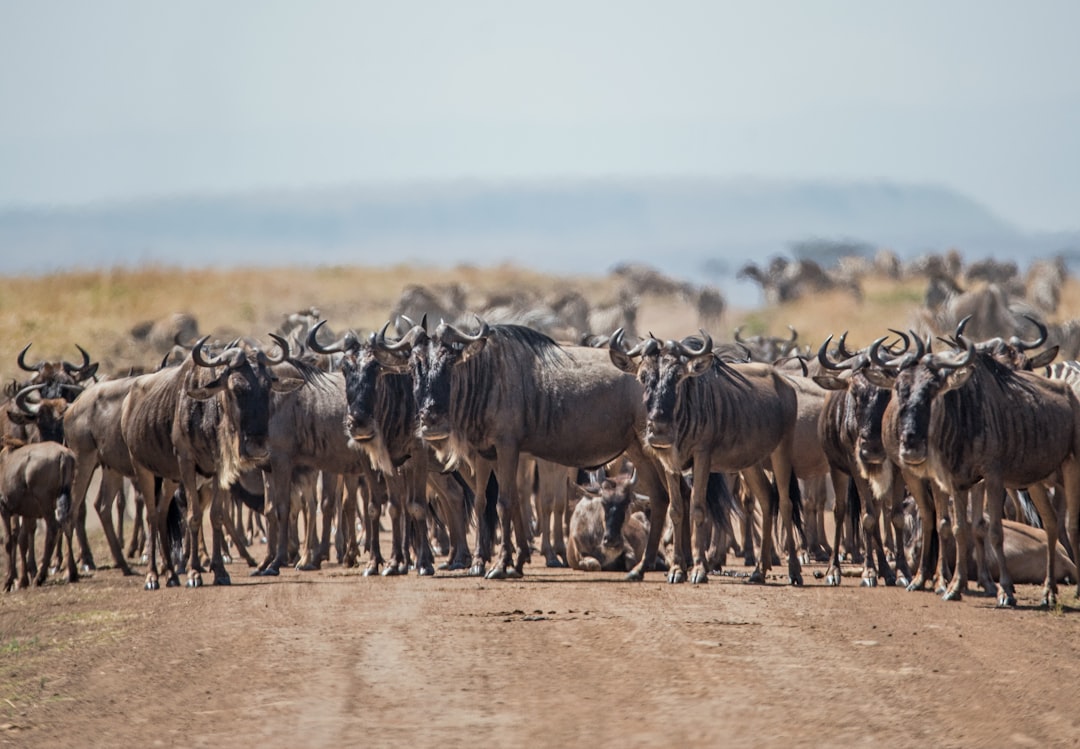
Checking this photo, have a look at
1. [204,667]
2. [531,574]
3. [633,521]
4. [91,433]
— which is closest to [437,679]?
[204,667]

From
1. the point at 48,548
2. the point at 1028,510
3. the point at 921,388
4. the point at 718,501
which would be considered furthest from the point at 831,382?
the point at 48,548

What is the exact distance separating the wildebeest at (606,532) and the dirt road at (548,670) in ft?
7.63

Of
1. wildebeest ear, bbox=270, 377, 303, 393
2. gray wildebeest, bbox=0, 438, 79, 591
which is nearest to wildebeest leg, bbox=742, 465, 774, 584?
wildebeest ear, bbox=270, 377, 303, 393

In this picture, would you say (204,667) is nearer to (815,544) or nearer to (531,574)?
(531,574)

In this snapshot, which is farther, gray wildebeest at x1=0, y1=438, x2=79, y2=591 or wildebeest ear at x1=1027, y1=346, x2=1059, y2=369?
gray wildebeest at x1=0, y1=438, x2=79, y2=591

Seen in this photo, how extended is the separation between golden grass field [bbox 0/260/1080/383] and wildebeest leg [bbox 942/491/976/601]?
85.5 ft

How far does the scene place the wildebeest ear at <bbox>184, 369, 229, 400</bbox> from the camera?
14734 mm

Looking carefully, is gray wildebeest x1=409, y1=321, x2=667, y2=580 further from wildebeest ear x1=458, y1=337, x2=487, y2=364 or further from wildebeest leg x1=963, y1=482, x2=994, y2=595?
wildebeest leg x1=963, y1=482, x2=994, y2=595

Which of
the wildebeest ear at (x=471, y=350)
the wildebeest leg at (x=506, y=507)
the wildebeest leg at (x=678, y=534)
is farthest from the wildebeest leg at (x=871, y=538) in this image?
the wildebeest ear at (x=471, y=350)

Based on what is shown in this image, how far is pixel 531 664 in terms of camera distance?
30.1 feet

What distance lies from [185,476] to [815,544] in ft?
23.8

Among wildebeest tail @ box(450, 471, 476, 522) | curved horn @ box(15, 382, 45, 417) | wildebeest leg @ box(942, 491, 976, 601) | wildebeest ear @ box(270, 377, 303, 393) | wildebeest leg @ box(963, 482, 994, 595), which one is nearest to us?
wildebeest leg @ box(942, 491, 976, 601)

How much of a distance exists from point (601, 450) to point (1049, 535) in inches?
173

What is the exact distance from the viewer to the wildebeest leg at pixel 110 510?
57.5ft
